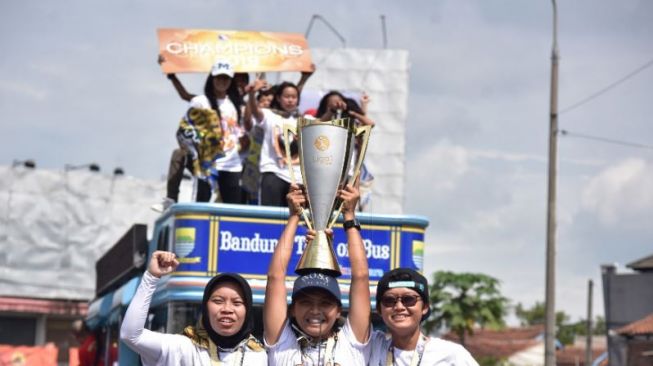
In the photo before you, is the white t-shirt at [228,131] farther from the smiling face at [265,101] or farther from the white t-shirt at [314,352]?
the white t-shirt at [314,352]

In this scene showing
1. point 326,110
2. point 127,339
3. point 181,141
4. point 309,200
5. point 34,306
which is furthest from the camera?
point 34,306

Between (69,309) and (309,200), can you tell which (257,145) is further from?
(69,309)

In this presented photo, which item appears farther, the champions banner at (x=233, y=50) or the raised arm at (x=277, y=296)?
the champions banner at (x=233, y=50)

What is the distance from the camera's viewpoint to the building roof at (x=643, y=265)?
3633cm

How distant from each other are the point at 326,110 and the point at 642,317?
27548 millimetres

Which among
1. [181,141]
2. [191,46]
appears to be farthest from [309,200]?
[191,46]

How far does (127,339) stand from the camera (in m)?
5.48

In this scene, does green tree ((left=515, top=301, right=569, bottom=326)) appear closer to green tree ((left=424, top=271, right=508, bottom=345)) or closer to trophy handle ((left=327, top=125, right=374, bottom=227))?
green tree ((left=424, top=271, right=508, bottom=345))

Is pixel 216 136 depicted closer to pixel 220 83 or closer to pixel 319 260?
pixel 220 83

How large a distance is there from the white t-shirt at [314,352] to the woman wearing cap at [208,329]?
83 mm

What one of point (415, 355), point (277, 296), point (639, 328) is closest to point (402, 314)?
point (415, 355)

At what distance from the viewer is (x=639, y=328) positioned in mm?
32438

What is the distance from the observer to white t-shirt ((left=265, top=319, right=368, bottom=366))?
559 cm

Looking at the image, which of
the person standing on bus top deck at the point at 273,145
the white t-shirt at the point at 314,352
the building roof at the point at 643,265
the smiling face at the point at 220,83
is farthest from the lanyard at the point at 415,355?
the building roof at the point at 643,265
